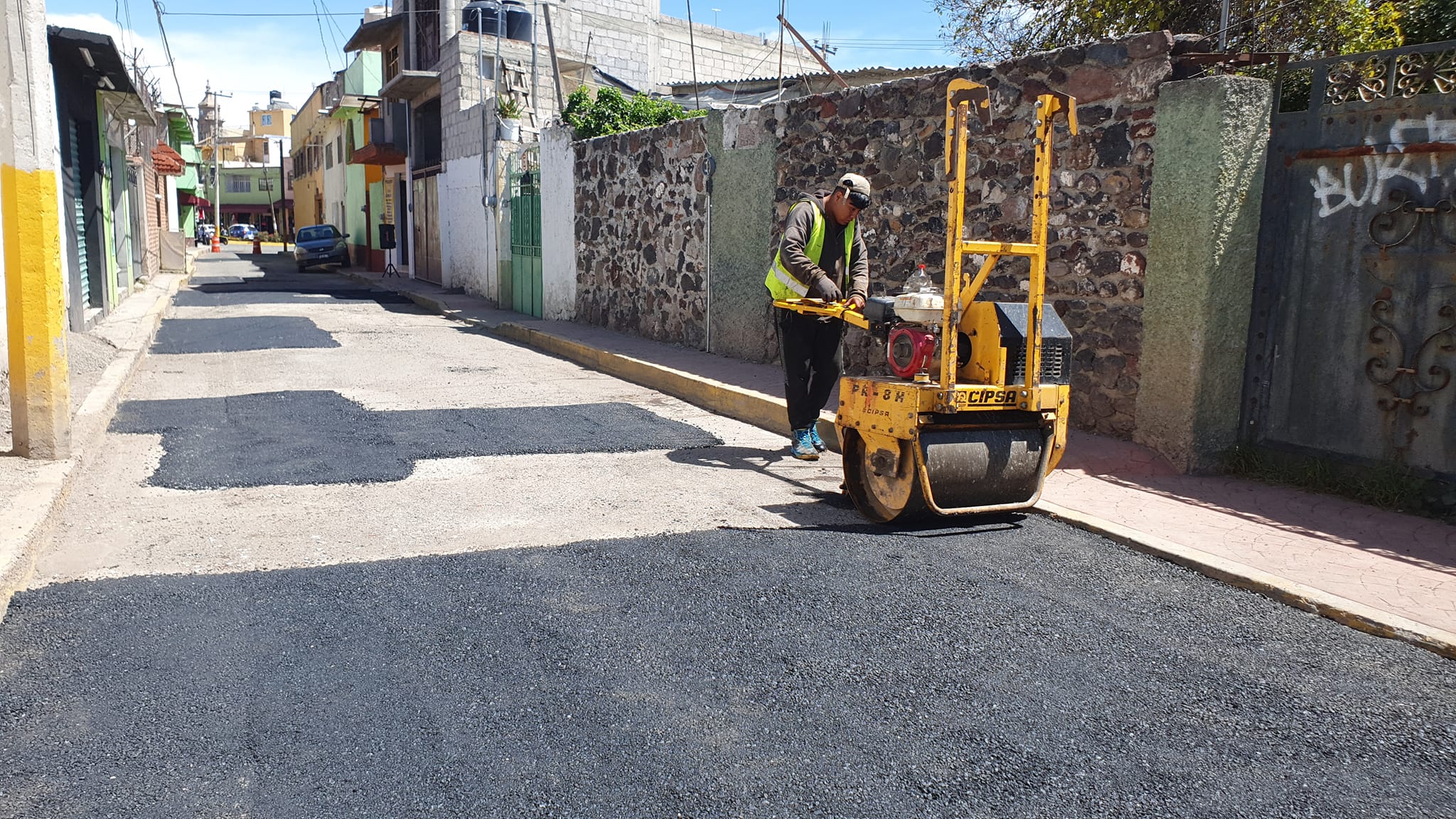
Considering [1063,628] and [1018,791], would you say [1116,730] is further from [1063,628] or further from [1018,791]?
[1063,628]

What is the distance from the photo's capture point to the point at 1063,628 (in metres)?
4.04

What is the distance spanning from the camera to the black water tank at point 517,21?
2569 centimetres

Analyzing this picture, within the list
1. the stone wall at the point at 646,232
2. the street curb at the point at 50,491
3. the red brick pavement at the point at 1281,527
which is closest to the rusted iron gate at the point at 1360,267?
the red brick pavement at the point at 1281,527

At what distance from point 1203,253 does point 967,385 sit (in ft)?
7.03

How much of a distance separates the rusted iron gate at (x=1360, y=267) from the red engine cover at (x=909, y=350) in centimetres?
242

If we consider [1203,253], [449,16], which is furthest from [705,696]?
[449,16]

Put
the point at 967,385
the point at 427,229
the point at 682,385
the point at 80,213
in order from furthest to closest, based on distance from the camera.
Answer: the point at 427,229, the point at 80,213, the point at 682,385, the point at 967,385

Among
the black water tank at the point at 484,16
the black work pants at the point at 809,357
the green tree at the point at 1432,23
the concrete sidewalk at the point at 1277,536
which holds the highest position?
the black water tank at the point at 484,16

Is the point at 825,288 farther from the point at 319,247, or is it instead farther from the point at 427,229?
the point at 319,247

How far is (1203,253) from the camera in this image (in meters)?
6.19

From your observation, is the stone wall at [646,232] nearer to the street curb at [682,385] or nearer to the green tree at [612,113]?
the street curb at [682,385]

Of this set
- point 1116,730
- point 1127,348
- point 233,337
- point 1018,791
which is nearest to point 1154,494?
point 1127,348

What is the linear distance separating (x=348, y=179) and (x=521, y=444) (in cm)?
3877

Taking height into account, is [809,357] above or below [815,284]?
below
